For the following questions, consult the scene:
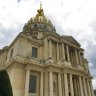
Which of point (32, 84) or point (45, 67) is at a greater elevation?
point (45, 67)

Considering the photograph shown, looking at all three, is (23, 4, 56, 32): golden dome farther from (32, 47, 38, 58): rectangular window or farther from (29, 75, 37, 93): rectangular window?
(29, 75, 37, 93): rectangular window

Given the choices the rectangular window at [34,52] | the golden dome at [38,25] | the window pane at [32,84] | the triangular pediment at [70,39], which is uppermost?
the golden dome at [38,25]

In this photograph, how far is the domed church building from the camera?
20.8m

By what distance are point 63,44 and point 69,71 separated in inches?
222

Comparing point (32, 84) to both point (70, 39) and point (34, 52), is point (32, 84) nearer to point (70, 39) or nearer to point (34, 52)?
point (34, 52)

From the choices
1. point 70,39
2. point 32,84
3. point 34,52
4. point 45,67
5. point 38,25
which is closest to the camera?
point 32,84

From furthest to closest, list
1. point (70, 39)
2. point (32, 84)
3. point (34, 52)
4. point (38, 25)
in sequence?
point (38, 25)
point (70, 39)
point (34, 52)
point (32, 84)

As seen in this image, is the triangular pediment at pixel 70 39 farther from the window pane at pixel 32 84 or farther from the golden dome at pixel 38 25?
the window pane at pixel 32 84

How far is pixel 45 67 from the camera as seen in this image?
75.5 feet

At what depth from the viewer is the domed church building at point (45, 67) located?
2081 centimetres

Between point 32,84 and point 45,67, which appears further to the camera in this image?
point 45,67

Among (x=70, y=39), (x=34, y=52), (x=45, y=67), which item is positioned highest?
(x=70, y=39)

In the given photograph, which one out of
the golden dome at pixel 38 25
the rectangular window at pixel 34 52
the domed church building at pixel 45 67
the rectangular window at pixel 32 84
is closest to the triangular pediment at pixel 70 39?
the domed church building at pixel 45 67

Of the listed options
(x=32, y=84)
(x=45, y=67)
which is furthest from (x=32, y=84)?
(x=45, y=67)
